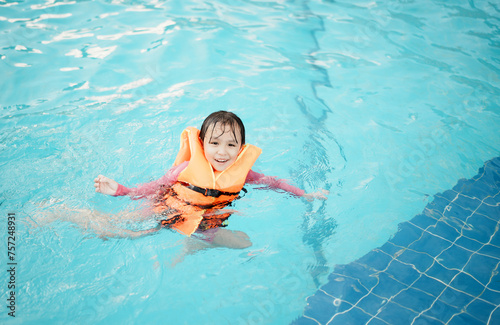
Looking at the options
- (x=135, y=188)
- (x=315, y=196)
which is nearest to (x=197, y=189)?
(x=135, y=188)

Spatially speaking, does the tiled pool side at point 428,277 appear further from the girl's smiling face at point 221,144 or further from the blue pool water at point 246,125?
the girl's smiling face at point 221,144

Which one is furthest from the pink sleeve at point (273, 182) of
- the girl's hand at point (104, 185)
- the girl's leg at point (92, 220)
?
the girl's hand at point (104, 185)

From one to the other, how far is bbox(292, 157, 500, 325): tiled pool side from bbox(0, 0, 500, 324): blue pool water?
0.40 ft

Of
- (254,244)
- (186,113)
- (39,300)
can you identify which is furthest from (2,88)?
(254,244)

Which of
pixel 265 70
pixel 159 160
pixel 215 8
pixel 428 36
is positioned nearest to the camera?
pixel 159 160

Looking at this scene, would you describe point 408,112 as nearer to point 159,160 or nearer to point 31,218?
point 159,160

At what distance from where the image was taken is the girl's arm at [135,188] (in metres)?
2.62

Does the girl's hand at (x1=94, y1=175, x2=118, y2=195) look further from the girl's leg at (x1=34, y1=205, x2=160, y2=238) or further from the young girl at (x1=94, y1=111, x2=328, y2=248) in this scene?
the girl's leg at (x1=34, y1=205, x2=160, y2=238)

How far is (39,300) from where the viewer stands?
2.39 metres

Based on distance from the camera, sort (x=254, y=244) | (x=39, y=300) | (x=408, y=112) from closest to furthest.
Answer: (x=39, y=300) → (x=254, y=244) → (x=408, y=112)

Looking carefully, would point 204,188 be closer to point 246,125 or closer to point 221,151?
point 221,151

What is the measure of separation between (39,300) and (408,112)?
421 centimetres

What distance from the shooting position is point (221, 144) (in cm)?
272

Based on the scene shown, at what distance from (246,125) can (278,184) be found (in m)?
1.33
